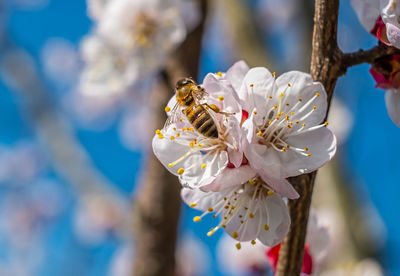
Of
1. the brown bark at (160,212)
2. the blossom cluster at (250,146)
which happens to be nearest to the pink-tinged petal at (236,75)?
the blossom cluster at (250,146)

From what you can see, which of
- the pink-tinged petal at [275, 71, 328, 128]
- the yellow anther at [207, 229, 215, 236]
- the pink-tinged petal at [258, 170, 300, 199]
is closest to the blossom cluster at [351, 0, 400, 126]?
the pink-tinged petal at [275, 71, 328, 128]

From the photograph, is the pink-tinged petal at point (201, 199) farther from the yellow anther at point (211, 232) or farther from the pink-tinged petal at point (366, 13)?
the pink-tinged petal at point (366, 13)

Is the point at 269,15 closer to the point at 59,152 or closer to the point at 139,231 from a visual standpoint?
the point at 59,152

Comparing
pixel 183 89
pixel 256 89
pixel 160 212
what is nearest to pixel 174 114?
pixel 183 89

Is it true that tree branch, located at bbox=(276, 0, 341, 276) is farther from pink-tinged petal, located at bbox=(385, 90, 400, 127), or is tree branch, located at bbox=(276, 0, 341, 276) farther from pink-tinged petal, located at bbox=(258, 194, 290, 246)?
pink-tinged petal, located at bbox=(385, 90, 400, 127)

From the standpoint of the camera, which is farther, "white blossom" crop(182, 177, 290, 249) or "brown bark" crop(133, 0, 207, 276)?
"brown bark" crop(133, 0, 207, 276)

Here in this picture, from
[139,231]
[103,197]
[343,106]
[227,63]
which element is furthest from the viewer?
[227,63]

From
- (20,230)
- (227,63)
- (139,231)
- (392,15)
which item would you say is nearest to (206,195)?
(392,15)
